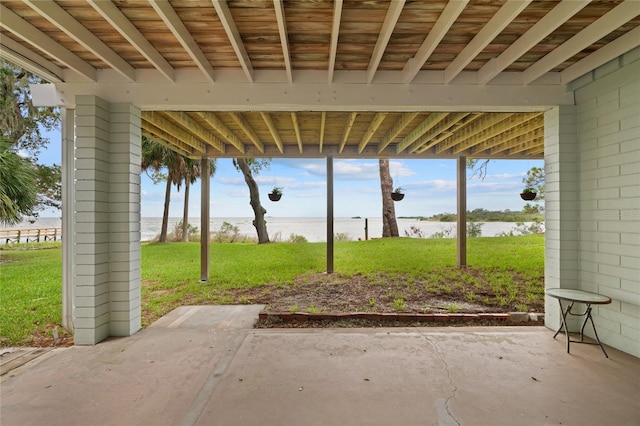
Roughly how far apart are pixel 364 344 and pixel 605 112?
3.12 meters

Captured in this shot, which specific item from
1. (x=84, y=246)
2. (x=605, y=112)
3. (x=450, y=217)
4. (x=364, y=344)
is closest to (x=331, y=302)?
(x=364, y=344)

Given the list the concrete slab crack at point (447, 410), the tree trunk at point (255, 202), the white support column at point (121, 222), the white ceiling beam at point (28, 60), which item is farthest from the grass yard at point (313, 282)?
the tree trunk at point (255, 202)

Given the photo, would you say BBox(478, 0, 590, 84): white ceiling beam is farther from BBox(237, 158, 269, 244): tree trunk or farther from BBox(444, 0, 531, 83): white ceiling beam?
BBox(237, 158, 269, 244): tree trunk

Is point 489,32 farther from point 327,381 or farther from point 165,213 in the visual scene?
point 165,213

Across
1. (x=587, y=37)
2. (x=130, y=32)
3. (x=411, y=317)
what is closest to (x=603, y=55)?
(x=587, y=37)

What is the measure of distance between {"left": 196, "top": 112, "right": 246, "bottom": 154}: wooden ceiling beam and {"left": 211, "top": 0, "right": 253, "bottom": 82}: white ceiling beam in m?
1.08

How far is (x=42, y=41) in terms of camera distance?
2332 mm

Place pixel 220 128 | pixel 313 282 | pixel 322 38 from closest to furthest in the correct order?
pixel 322 38 < pixel 220 128 < pixel 313 282

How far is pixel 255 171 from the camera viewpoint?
11.6 m

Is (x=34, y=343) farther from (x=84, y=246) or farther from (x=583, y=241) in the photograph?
(x=583, y=241)

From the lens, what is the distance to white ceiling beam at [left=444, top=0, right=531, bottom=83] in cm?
195

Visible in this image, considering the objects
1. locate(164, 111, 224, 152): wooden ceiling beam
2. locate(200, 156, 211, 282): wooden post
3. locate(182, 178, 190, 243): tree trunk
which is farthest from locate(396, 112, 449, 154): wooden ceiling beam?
locate(182, 178, 190, 243): tree trunk

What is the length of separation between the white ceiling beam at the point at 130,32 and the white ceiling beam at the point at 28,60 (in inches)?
36.1

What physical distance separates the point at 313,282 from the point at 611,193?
4173 millimetres
